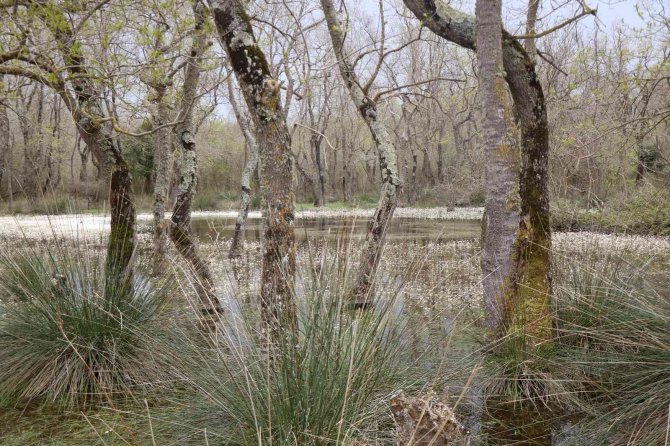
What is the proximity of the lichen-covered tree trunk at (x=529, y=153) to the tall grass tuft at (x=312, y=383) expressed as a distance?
5.75 ft

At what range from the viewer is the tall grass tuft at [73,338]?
370cm

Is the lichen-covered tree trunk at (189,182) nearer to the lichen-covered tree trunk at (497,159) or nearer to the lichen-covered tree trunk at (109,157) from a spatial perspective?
the lichen-covered tree trunk at (109,157)

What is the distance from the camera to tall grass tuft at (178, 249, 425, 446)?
2.10 meters

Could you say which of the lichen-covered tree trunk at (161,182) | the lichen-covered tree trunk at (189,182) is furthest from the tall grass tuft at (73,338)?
the lichen-covered tree trunk at (161,182)

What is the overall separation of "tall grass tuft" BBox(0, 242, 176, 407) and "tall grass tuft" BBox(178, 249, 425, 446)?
1.37 metres

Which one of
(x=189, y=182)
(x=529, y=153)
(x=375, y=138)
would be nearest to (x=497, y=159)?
(x=529, y=153)

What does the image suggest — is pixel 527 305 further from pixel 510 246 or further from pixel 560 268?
pixel 560 268

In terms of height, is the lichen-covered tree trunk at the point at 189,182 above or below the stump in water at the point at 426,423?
above

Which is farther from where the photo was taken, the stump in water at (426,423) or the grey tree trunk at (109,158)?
the grey tree trunk at (109,158)

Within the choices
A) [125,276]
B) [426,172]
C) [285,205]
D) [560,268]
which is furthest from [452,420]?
[426,172]

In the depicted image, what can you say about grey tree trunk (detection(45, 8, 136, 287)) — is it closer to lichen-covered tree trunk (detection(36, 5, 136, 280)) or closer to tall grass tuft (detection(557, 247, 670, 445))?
lichen-covered tree trunk (detection(36, 5, 136, 280))

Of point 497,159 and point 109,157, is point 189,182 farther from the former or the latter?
point 497,159

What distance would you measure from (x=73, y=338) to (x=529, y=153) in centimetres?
383

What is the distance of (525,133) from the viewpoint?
436cm
